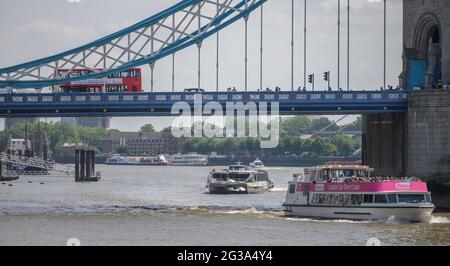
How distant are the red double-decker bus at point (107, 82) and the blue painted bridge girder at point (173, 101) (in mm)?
8623

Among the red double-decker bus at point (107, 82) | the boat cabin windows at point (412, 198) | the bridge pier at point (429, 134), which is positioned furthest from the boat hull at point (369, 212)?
the red double-decker bus at point (107, 82)

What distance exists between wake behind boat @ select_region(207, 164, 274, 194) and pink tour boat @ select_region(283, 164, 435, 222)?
33.4 metres

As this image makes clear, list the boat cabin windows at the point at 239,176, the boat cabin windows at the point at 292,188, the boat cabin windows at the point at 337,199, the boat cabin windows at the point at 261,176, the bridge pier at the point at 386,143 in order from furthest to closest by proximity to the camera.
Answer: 1. the boat cabin windows at the point at 261,176
2. the boat cabin windows at the point at 239,176
3. the bridge pier at the point at 386,143
4. the boat cabin windows at the point at 292,188
5. the boat cabin windows at the point at 337,199

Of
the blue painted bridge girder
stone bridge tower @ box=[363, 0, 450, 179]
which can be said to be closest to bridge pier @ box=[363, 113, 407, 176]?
stone bridge tower @ box=[363, 0, 450, 179]

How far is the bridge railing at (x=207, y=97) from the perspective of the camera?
90750 mm

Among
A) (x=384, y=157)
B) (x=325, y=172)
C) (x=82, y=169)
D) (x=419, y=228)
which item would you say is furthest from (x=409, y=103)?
(x=82, y=169)

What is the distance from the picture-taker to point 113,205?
93312mm

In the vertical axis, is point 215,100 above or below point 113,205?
above

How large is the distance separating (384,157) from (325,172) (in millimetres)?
18985

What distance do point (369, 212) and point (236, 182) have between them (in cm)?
4227

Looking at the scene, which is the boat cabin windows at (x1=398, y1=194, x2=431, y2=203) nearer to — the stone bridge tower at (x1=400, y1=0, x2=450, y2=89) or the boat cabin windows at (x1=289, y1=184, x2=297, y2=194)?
the boat cabin windows at (x1=289, y1=184, x2=297, y2=194)

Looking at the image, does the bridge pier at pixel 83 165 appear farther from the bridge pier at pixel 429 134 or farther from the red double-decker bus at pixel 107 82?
the bridge pier at pixel 429 134

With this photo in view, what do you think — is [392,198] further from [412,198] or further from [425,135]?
[425,135]
